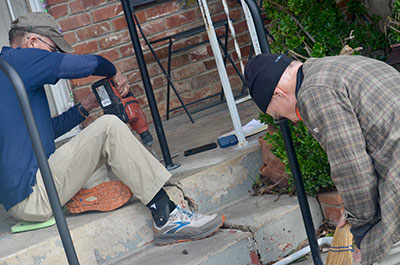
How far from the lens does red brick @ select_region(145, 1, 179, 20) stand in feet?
15.7

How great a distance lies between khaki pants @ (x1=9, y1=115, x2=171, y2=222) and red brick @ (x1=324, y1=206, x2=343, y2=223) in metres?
0.95

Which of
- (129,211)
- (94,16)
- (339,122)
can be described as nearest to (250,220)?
(129,211)

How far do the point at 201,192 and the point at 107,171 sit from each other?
550mm

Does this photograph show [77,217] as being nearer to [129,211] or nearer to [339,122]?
[129,211]

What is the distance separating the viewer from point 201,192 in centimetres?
328

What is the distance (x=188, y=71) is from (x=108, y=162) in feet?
7.13

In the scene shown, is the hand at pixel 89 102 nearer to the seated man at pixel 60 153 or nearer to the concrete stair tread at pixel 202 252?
the seated man at pixel 60 153

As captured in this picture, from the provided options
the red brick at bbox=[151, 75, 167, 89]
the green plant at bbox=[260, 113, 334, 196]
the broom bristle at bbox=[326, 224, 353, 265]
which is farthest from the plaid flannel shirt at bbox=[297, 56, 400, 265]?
the red brick at bbox=[151, 75, 167, 89]

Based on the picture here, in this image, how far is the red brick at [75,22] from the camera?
4480mm

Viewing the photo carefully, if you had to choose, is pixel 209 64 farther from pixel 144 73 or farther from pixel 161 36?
pixel 144 73

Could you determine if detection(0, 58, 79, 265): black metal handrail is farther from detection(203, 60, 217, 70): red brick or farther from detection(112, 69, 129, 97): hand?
detection(203, 60, 217, 70): red brick

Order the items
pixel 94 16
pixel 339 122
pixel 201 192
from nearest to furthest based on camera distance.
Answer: pixel 339 122 → pixel 201 192 → pixel 94 16

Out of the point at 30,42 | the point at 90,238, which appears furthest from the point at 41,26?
the point at 90,238

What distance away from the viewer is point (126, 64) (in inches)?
186
